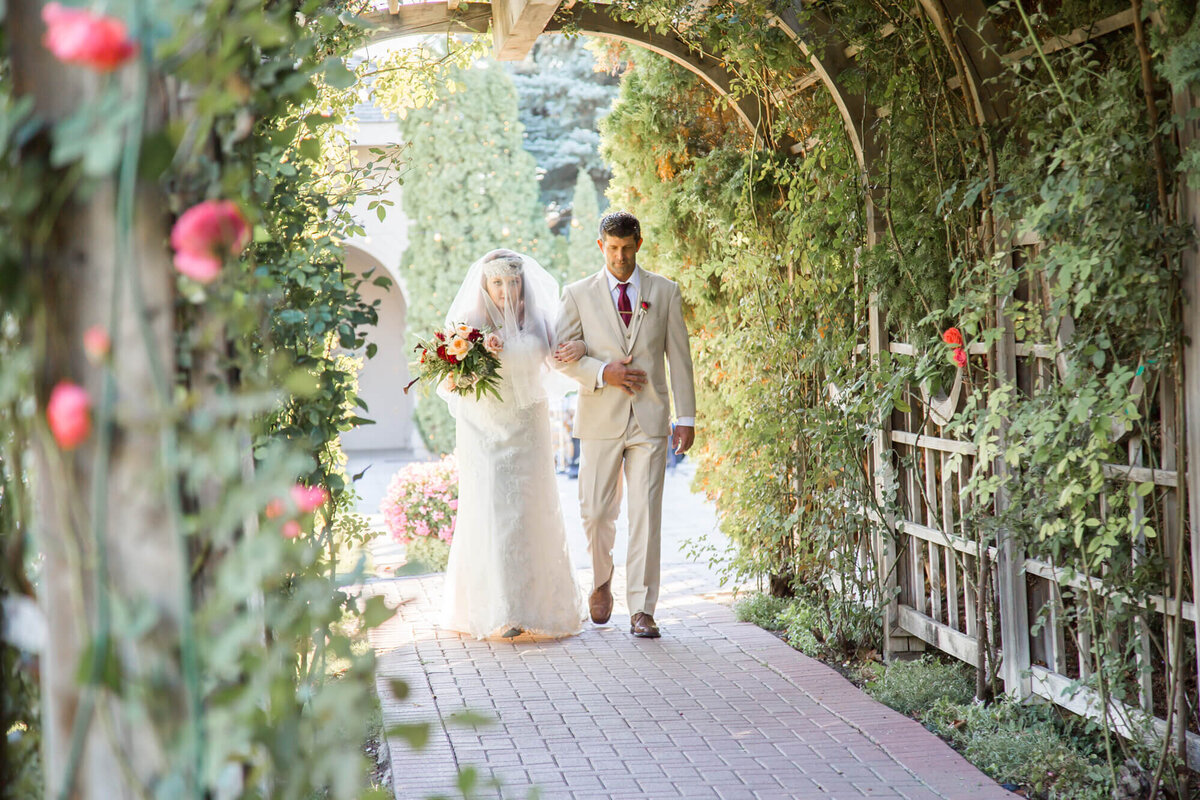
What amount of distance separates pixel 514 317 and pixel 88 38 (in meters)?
4.99

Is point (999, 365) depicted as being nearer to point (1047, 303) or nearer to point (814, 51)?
point (1047, 303)

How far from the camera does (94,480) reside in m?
1.17

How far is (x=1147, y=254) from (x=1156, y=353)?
0.90 ft

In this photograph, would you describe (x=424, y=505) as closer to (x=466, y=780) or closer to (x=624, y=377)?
(x=624, y=377)

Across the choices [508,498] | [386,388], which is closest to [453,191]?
[386,388]

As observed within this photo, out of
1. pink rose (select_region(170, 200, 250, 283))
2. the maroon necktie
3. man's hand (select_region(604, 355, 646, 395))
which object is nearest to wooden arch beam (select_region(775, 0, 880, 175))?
the maroon necktie

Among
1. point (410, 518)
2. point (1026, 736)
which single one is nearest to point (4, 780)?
point (1026, 736)

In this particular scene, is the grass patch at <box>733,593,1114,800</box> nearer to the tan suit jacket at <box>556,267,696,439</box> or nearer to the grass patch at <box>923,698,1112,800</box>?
the grass patch at <box>923,698,1112,800</box>

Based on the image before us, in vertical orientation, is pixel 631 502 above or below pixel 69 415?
below

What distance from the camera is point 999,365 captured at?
3986mm

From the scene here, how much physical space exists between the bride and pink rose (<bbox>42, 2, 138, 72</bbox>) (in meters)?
4.65

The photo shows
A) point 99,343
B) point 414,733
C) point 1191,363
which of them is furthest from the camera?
point 1191,363

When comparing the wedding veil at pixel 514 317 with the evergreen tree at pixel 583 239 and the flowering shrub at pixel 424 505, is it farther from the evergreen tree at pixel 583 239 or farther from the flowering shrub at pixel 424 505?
the evergreen tree at pixel 583 239

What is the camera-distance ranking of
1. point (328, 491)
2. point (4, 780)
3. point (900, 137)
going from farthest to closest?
point (900, 137), point (328, 491), point (4, 780)
